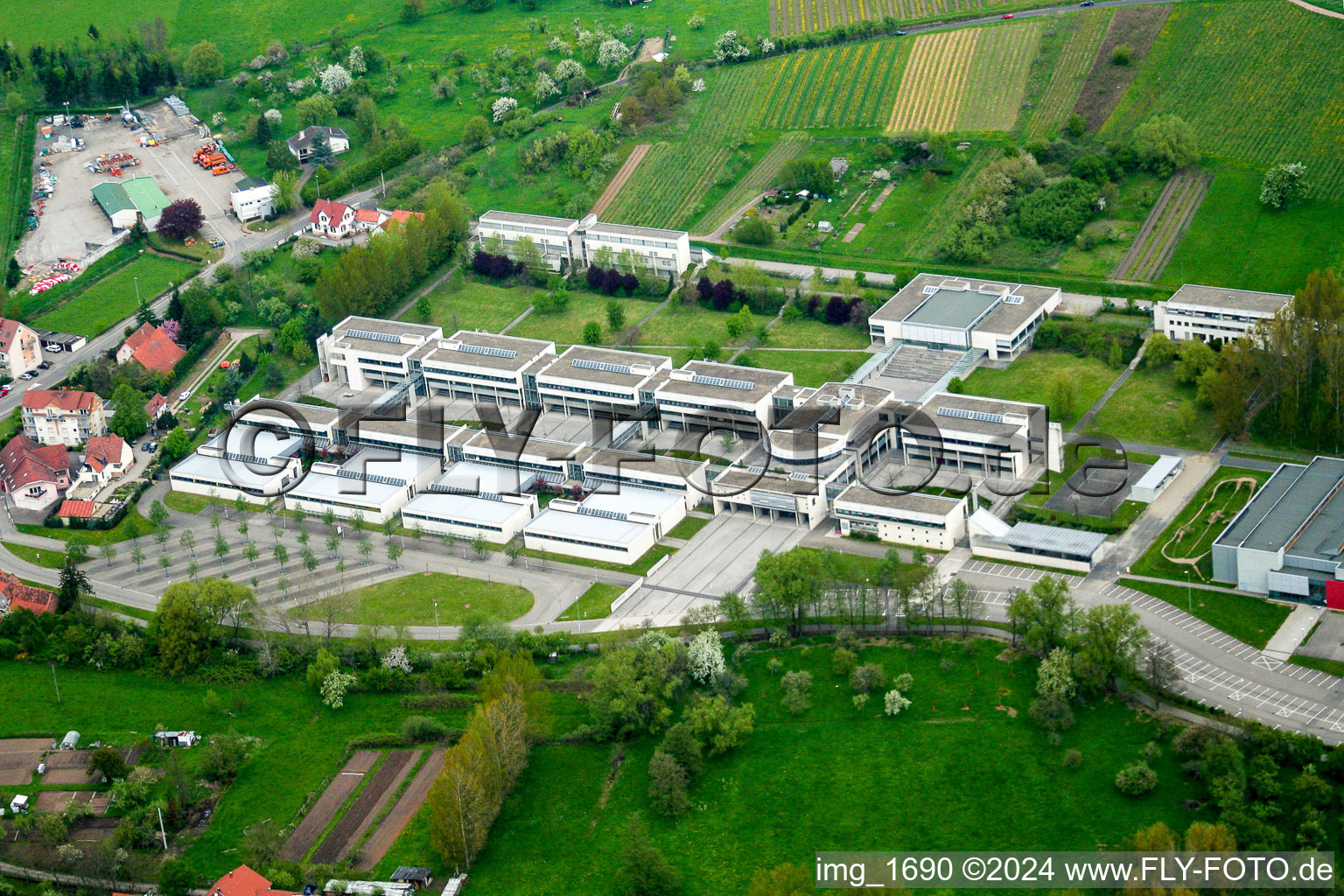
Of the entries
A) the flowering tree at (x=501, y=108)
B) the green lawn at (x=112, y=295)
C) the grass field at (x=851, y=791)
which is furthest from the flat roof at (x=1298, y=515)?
the flowering tree at (x=501, y=108)

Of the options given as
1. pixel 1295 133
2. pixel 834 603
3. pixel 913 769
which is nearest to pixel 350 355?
pixel 834 603

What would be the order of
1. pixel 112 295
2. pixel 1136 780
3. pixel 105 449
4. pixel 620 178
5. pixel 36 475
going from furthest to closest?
pixel 620 178
pixel 112 295
pixel 105 449
pixel 36 475
pixel 1136 780

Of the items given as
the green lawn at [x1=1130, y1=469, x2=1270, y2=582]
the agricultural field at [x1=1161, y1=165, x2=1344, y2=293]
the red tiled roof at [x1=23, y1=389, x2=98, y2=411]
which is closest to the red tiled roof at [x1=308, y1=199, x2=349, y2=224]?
the red tiled roof at [x1=23, y1=389, x2=98, y2=411]

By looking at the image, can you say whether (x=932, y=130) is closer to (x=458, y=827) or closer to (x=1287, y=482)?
(x=1287, y=482)

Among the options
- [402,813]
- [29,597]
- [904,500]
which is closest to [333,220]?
[29,597]

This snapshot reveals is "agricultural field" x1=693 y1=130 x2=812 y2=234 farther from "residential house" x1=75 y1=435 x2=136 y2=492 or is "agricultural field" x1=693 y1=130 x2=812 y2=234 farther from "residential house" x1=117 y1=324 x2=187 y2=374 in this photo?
"residential house" x1=75 y1=435 x2=136 y2=492

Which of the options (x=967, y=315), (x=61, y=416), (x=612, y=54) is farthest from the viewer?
(x=612, y=54)

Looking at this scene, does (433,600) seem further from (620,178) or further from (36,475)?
(620,178)
